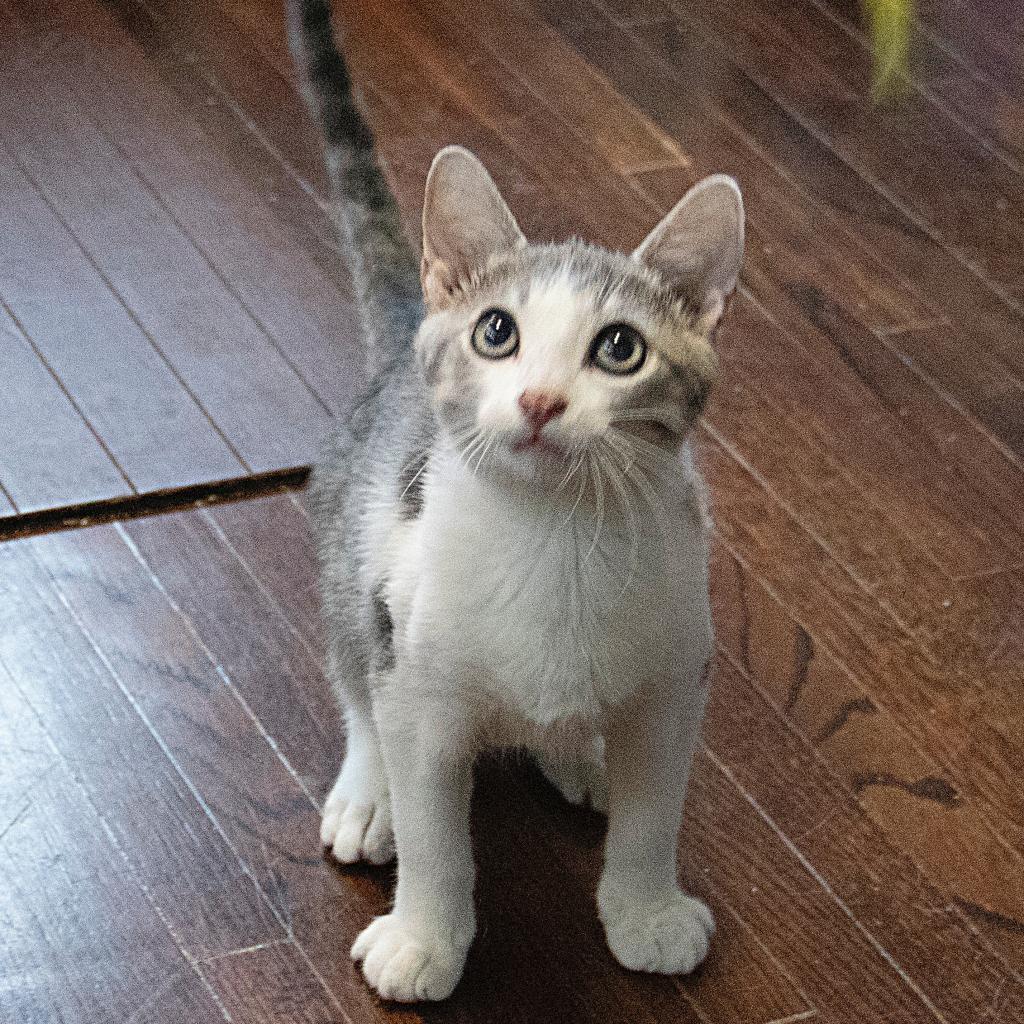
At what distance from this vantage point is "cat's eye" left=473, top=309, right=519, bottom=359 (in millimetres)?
1306

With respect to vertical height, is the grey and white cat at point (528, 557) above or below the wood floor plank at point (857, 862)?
above

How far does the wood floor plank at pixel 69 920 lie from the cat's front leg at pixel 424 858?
171 mm

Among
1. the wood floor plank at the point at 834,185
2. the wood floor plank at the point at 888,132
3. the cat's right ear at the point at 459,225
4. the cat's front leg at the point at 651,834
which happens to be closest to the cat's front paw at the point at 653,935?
the cat's front leg at the point at 651,834

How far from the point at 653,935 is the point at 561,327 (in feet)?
2.01

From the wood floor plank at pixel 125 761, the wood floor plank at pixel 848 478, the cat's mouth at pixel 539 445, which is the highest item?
the cat's mouth at pixel 539 445

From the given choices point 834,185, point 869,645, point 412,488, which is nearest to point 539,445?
point 412,488

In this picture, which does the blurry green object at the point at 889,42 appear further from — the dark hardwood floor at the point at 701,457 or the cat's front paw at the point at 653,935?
the cat's front paw at the point at 653,935

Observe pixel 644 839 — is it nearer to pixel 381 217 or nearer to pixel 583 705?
pixel 583 705

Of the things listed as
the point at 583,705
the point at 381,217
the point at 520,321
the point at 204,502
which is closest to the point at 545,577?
the point at 583,705

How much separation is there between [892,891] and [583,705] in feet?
1.57

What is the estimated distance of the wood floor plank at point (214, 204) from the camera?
2.39 m

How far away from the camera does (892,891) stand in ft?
5.60

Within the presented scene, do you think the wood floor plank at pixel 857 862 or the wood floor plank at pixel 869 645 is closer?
the wood floor plank at pixel 857 862

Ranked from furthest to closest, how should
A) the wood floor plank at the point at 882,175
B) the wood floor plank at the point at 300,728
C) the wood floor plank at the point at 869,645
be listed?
the wood floor plank at the point at 882,175, the wood floor plank at the point at 869,645, the wood floor plank at the point at 300,728
